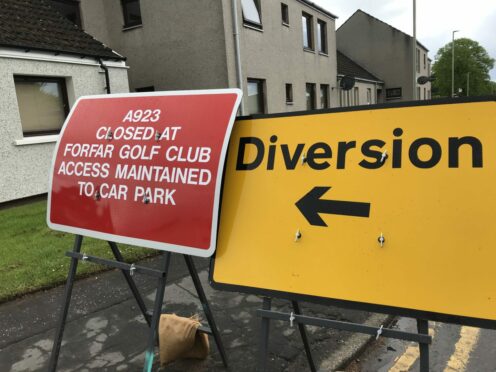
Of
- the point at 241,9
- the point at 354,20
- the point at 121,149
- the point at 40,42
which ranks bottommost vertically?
the point at 121,149

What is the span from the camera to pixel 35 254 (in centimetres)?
491

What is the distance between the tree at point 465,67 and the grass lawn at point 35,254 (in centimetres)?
5901

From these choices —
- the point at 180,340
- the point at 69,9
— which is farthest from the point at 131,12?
the point at 180,340

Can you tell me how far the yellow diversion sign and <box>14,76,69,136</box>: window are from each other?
793cm

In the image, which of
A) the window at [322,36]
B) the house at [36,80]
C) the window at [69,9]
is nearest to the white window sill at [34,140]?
the house at [36,80]

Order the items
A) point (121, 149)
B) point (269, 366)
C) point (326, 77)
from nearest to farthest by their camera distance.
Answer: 1. point (121, 149)
2. point (269, 366)
3. point (326, 77)

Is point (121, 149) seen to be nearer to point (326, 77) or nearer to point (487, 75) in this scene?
point (326, 77)

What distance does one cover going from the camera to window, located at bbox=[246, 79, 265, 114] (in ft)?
46.3

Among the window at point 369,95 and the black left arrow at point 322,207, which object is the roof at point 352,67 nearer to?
the window at point 369,95

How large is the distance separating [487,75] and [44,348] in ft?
240

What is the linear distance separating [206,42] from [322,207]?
38.1ft

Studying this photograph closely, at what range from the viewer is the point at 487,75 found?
205ft

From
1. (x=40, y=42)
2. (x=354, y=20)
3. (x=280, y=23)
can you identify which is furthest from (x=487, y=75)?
(x=40, y=42)

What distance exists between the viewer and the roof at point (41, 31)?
824 cm
